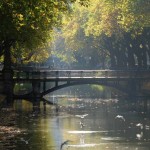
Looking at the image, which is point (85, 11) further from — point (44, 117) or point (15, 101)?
point (44, 117)

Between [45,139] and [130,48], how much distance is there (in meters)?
64.6

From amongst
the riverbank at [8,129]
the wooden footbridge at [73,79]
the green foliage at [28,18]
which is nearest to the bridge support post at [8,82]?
the wooden footbridge at [73,79]

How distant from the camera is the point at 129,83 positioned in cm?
7831

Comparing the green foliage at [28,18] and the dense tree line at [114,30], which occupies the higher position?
the dense tree line at [114,30]

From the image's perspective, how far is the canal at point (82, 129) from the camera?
104ft

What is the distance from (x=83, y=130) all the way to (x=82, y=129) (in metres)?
0.66

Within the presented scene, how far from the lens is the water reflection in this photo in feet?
104

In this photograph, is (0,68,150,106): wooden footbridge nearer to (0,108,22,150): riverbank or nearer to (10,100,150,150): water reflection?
(10,100,150,150): water reflection

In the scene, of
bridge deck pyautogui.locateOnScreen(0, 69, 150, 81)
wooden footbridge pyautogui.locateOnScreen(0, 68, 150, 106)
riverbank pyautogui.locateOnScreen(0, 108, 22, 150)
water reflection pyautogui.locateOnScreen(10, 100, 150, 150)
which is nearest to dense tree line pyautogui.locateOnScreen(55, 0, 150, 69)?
bridge deck pyautogui.locateOnScreen(0, 69, 150, 81)

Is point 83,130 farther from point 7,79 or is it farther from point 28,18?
point 7,79

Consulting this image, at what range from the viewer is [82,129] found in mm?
39625

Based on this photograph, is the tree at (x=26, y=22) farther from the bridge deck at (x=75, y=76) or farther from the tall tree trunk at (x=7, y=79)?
the bridge deck at (x=75, y=76)

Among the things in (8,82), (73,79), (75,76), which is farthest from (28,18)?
(75,76)

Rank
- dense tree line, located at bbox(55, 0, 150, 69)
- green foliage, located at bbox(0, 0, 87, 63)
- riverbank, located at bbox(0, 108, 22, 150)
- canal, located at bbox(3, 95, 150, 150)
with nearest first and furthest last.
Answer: riverbank, located at bbox(0, 108, 22, 150), canal, located at bbox(3, 95, 150, 150), green foliage, located at bbox(0, 0, 87, 63), dense tree line, located at bbox(55, 0, 150, 69)
